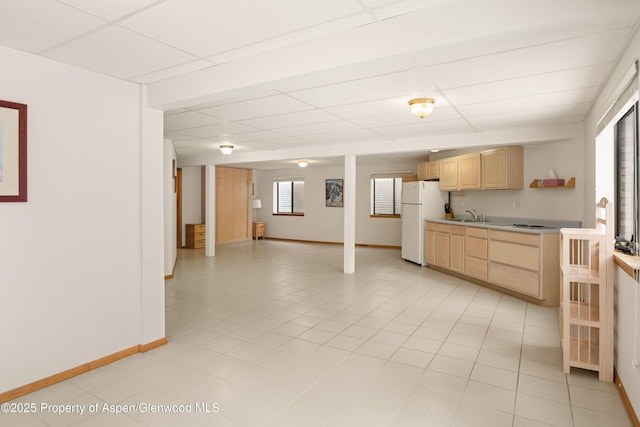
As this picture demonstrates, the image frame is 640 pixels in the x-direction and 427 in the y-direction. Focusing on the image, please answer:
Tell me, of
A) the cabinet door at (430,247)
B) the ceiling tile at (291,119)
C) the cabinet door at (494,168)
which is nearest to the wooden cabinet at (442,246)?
the cabinet door at (430,247)

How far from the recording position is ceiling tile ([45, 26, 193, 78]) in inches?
92.4

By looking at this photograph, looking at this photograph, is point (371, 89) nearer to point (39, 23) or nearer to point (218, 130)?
point (39, 23)

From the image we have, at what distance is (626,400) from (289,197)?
10505 mm

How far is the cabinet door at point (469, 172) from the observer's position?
6497mm

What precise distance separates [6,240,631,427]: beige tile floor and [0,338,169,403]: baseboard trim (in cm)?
6

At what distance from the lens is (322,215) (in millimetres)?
11500

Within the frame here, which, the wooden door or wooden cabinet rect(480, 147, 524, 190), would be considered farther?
the wooden door

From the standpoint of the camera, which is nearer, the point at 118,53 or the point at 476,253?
the point at 118,53

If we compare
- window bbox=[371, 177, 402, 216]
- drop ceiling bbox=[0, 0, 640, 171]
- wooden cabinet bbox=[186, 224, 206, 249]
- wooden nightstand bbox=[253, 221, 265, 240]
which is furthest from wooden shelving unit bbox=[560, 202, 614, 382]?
wooden nightstand bbox=[253, 221, 265, 240]

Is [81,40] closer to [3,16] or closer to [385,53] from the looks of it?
[3,16]

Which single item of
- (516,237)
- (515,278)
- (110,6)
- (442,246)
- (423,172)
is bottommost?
(515,278)

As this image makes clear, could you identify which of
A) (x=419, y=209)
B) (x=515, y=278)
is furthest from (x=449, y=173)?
(x=515, y=278)

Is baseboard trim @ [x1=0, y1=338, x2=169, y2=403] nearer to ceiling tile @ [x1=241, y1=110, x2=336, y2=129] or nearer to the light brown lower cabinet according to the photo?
ceiling tile @ [x1=241, y1=110, x2=336, y2=129]

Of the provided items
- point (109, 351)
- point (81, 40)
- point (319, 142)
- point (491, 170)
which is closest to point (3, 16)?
point (81, 40)
